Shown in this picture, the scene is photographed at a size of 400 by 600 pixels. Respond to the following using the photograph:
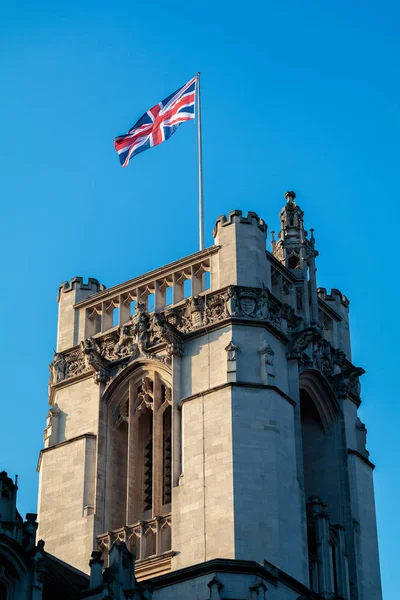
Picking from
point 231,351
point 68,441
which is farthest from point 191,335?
point 68,441

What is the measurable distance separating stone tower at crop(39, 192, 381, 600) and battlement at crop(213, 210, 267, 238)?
0.21ft

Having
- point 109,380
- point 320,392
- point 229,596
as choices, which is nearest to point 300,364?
point 320,392

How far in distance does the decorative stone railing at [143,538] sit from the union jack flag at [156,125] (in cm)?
1246

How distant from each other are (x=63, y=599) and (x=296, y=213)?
17239mm

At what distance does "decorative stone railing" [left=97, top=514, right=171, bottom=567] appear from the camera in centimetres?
4400

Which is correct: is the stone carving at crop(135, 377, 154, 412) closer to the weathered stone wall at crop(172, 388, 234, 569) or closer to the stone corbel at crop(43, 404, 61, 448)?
the weathered stone wall at crop(172, 388, 234, 569)

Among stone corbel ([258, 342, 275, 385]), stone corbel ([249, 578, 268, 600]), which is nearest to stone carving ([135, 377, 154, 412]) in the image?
stone corbel ([258, 342, 275, 385])

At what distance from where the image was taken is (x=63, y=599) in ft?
132

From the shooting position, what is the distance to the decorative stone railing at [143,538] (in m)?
44.0

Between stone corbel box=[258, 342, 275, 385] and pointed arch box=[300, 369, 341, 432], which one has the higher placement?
pointed arch box=[300, 369, 341, 432]

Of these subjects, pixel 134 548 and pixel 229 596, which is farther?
pixel 134 548

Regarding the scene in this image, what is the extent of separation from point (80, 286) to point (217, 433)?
9170 mm

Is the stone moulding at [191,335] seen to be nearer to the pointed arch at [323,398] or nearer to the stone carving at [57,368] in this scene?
the stone carving at [57,368]

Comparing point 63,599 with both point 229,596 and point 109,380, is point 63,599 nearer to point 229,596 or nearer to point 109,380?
point 229,596
